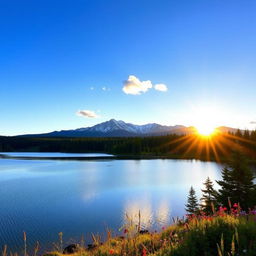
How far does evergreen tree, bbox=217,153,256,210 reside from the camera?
19.4 m

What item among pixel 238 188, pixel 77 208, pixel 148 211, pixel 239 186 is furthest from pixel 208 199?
pixel 77 208

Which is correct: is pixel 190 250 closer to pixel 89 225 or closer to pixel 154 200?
pixel 89 225

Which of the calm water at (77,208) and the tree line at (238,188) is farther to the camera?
the calm water at (77,208)

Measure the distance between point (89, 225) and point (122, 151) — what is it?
149 meters

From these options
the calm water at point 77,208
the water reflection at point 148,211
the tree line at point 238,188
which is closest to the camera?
the tree line at point 238,188

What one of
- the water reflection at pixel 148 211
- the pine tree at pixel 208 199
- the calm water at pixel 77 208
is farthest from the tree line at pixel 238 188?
the calm water at pixel 77 208

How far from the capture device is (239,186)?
20.0 m

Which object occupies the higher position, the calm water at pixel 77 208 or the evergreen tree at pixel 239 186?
the evergreen tree at pixel 239 186

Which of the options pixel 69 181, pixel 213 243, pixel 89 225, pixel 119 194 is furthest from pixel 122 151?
pixel 213 243

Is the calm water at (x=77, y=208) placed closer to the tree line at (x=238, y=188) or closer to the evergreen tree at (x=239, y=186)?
the tree line at (x=238, y=188)

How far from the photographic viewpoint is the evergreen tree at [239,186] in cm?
1940

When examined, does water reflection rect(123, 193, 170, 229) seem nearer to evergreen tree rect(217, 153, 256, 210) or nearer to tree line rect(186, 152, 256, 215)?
tree line rect(186, 152, 256, 215)

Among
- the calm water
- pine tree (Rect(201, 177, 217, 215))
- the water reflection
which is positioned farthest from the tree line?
the calm water

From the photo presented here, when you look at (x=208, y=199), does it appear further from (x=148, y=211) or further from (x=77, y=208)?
(x=77, y=208)
